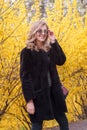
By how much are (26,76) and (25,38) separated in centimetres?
253

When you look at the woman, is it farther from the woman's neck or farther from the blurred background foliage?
the blurred background foliage

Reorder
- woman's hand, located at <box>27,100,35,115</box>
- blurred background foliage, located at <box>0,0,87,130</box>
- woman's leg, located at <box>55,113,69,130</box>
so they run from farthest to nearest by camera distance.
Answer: blurred background foliage, located at <box>0,0,87,130</box>
woman's leg, located at <box>55,113,69,130</box>
woman's hand, located at <box>27,100,35,115</box>

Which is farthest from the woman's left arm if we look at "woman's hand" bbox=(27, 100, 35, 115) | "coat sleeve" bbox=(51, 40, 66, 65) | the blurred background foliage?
the blurred background foliage

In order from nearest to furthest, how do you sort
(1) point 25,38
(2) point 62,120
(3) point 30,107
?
(3) point 30,107 < (2) point 62,120 < (1) point 25,38

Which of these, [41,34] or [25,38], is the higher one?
[41,34]

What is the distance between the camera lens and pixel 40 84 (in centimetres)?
424

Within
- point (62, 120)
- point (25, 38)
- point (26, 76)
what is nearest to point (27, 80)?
point (26, 76)

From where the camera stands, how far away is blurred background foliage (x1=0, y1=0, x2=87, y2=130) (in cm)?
627

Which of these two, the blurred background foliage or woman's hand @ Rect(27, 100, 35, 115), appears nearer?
woman's hand @ Rect(27, 100, 35, 115)

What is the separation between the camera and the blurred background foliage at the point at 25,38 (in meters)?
6.27

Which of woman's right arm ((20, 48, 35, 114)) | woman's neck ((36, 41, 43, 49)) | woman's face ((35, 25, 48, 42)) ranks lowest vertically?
woman's right arm ((20, 48, 35, 114))

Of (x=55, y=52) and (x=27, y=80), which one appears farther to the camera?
(x=55, y=52)

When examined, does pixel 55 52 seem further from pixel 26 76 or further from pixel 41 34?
pixel 26 76

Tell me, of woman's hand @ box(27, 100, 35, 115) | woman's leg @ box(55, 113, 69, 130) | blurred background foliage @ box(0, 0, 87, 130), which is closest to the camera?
woman's hand @ box(27, 100, 35, 115)
